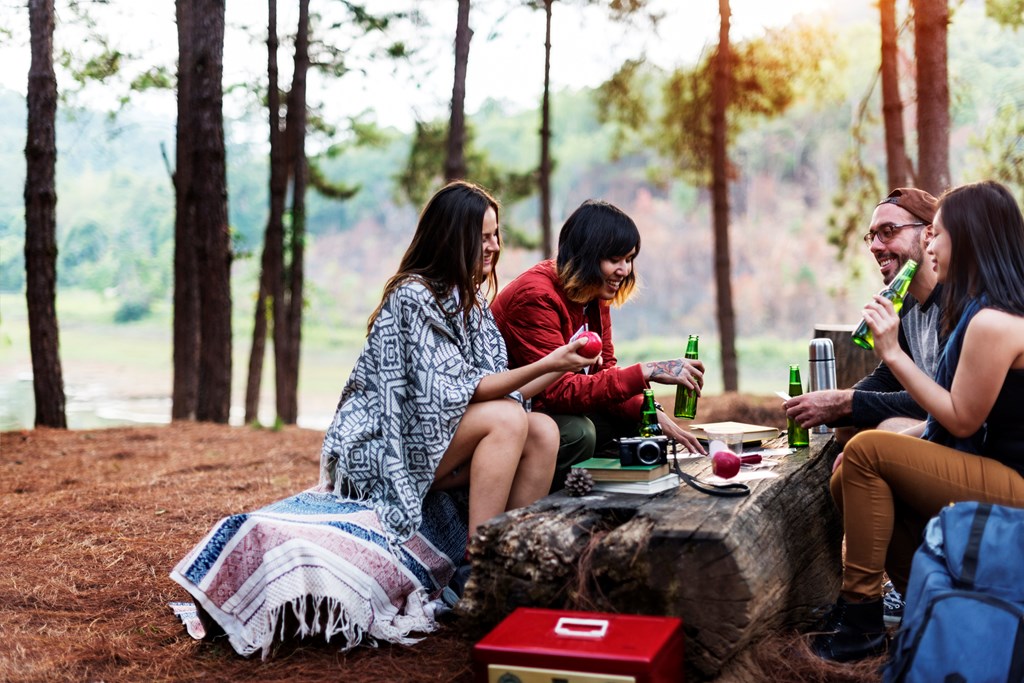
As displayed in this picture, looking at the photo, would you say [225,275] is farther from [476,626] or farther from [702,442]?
[476,626]

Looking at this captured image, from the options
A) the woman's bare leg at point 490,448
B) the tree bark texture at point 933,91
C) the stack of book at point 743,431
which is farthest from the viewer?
the tree bark texture at point 933,91

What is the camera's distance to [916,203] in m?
3.46

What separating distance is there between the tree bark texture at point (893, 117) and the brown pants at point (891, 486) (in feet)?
18.0

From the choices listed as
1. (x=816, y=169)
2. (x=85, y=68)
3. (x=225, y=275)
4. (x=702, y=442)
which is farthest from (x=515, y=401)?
(x=816, y=169)

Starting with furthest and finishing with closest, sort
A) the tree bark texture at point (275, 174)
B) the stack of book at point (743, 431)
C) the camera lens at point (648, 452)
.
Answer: the tree bark texture at point (275, 174) → the stack of book at point (743, 431) → the camera lens at point (648, 452)

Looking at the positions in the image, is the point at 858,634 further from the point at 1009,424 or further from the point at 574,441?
the point at 574,441

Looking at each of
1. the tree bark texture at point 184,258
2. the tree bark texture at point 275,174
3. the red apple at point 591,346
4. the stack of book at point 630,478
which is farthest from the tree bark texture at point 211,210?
the stack of book at point 630,478

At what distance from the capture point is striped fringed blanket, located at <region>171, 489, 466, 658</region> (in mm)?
2773

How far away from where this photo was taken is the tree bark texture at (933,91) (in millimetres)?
6289

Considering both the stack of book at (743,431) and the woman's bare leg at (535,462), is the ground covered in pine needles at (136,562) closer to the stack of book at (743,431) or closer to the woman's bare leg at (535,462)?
the woman's bare leg at (535,462)

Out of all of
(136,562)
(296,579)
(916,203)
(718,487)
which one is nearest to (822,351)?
(916,203)

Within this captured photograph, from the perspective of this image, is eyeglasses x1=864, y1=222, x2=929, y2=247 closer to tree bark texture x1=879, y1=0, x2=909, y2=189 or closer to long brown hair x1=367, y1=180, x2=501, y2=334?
long brown hair x1=367, y1=180, x2=501, y2=334

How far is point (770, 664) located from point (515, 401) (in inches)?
45.1

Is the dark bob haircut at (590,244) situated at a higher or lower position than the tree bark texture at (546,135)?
lower
